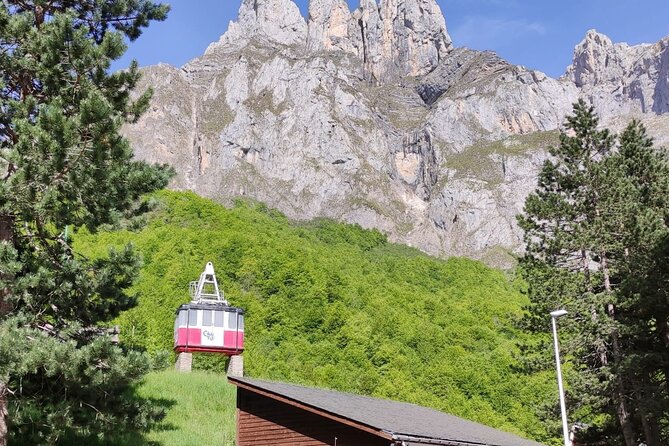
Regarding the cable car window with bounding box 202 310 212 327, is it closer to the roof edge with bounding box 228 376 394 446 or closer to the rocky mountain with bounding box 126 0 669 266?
the roof edge with bounding box 228 376 394 446

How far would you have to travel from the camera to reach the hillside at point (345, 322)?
191 feet

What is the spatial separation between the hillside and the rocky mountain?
54263mm

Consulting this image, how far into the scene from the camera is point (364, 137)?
161375 millimetres

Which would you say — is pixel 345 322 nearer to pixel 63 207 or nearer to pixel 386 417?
pixel 386 417

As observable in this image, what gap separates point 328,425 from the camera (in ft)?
55.7

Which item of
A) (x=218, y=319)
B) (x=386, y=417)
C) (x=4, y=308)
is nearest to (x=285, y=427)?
(x=386, y=417)

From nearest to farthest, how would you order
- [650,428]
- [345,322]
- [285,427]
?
[285,427] < [650,428] < [345,322]

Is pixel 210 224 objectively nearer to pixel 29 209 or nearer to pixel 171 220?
pixel 171 220

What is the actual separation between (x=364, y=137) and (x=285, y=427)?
146 m

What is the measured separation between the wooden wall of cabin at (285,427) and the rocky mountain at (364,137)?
374ft

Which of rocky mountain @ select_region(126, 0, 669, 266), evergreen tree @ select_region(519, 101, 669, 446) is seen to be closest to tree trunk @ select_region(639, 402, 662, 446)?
evergreen tree @ select_region(519, 101, 669, 446)

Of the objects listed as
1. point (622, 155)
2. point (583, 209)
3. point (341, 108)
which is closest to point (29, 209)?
point (583, 209)

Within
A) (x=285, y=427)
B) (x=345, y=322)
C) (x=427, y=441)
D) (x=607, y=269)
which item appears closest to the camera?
(x=427, y=441)

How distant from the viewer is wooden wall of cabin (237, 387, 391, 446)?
16484 millimetres
